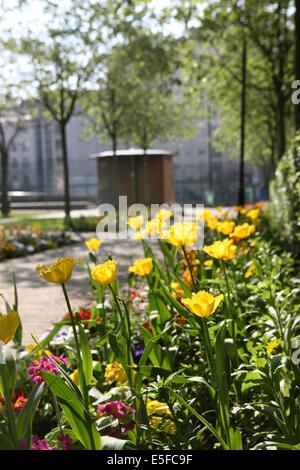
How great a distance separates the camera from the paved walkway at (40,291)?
18.2 ft

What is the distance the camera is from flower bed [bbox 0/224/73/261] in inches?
447

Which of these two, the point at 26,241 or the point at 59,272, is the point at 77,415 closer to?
the point at 59,272

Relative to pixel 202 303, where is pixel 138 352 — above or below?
below

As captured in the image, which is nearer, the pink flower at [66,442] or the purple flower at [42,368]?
the pink flower at [66,442]

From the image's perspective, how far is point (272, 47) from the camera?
16172 mm

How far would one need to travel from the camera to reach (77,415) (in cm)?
175

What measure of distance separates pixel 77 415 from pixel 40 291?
5.92m

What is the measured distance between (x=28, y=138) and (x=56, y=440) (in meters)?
71.4

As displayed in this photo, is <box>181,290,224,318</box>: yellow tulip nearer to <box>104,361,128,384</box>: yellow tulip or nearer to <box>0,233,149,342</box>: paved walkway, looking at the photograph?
<box>104,361,128,384</box>: yellow tulip

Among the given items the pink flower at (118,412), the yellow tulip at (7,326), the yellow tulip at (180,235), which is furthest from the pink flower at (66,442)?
the yellow tulip at (180,235)

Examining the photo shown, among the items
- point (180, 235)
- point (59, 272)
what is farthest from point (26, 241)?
point (59, 272)

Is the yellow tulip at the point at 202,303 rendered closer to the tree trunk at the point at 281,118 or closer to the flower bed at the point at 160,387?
the flower bed at the point at 160,387

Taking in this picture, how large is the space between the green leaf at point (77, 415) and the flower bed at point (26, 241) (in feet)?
31.5
